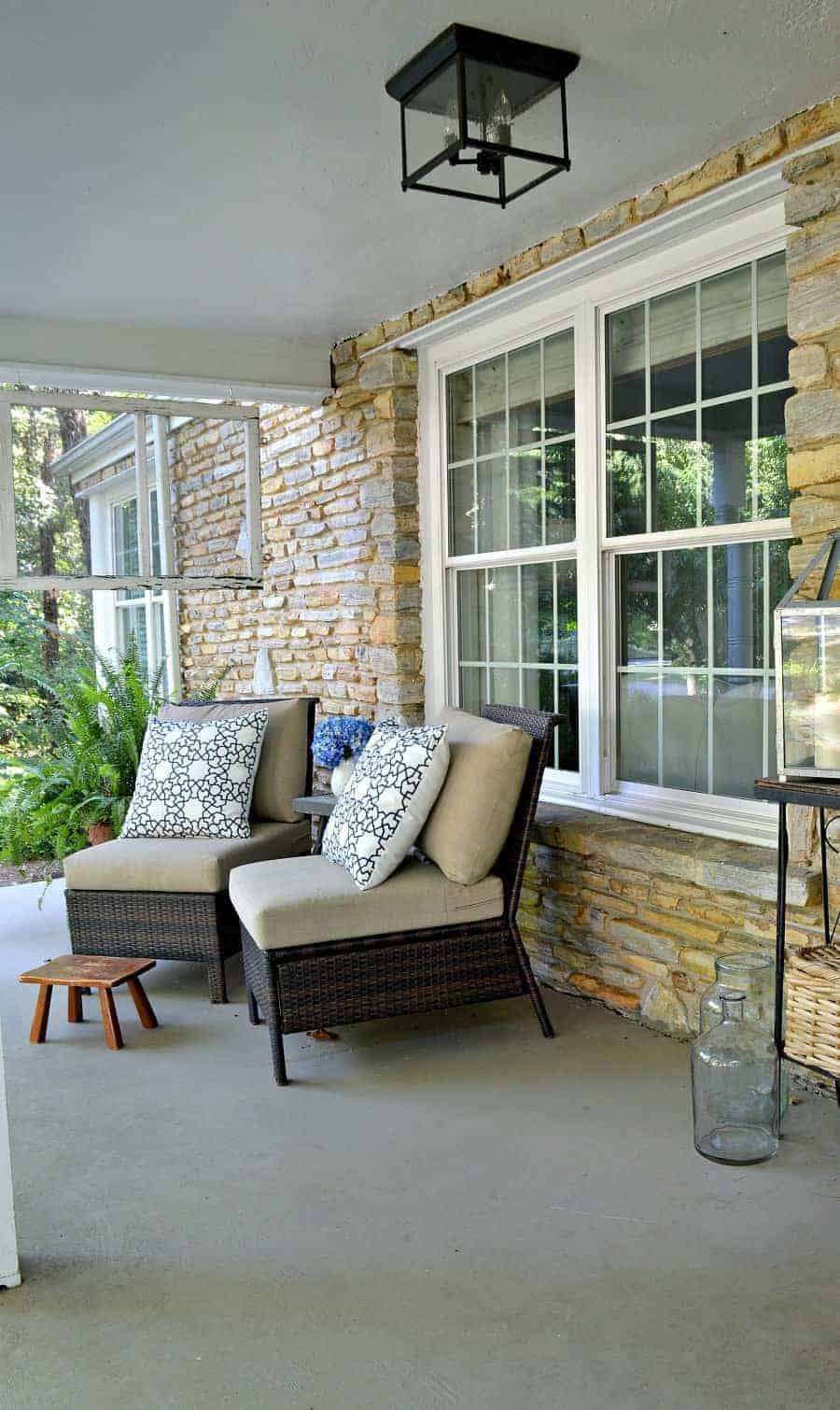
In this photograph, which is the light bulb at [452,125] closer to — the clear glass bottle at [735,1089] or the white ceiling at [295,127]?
the white ceiling at [295,127]

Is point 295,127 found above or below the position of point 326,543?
above

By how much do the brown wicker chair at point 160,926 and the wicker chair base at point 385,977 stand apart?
459mm

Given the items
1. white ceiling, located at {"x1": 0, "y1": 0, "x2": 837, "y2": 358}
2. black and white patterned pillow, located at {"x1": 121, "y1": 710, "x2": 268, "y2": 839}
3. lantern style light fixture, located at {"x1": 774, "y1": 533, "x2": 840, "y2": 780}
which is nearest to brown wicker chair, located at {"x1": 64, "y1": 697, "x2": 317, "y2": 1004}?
black and white patterned pillow, located at {"x1": 121, "y1": 710, "x2": 268, "y2": 839}

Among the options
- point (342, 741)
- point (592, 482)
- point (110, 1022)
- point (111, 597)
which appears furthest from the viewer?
point (111, 597)

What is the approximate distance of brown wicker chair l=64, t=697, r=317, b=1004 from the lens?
3.73m

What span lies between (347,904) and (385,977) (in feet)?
0.79

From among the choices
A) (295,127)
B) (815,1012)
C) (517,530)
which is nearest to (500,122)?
(295,127)

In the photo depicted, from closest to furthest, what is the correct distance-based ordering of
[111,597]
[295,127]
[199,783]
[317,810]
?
[295,127] → [317,810] → [199,783] → [111,597]

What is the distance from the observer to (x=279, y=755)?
4391 millimetres

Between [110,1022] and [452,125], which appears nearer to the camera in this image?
[452,125]

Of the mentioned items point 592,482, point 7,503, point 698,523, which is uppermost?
point 7,503

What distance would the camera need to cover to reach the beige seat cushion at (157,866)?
12.3ft

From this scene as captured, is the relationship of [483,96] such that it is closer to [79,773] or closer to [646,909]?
[646,909]

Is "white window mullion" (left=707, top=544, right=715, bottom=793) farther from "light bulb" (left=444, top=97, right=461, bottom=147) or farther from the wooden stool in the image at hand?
the wooden stool
